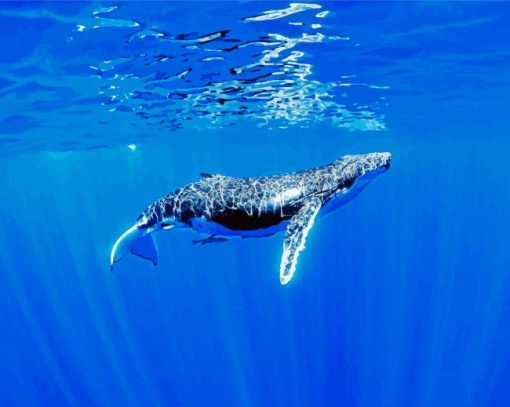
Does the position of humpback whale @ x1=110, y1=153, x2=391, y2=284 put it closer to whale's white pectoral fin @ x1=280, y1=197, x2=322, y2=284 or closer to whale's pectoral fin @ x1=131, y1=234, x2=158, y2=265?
whale's white pectoral fin @ x1=280, y1=197, x2=322, y2=284

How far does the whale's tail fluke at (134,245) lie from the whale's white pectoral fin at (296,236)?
399cm

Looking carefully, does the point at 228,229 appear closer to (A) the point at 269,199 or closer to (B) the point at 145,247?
(A) the point at 269,199

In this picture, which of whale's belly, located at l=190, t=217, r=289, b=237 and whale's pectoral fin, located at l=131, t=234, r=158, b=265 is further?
whale's pectoral fin, located at l=131, t=234, r=158, b=265

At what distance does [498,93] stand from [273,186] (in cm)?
1860

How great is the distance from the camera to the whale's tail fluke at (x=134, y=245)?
32.9ft

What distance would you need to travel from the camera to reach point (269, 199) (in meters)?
7.99

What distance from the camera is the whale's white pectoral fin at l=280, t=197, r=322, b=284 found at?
6.81 meters

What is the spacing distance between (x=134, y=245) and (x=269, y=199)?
4012 mm

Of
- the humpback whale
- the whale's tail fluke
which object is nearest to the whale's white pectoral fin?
the humpback whale

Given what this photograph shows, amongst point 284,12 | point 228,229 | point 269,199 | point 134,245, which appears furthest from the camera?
point 284,12

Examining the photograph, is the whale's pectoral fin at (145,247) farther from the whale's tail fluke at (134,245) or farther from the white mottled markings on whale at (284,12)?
the white mottled markings on whale at (284,12)

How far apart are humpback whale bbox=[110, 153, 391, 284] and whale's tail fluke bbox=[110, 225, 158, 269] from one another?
4.36 feet

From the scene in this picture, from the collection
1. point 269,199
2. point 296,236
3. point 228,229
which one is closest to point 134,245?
point 228,229

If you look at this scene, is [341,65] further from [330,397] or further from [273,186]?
[330,397]
